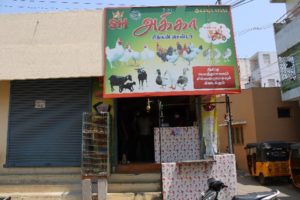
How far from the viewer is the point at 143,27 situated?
11.1m

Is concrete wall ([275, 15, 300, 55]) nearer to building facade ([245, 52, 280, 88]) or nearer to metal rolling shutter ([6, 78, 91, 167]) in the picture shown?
metal rolling shutter ([6, 78, 91, 167])

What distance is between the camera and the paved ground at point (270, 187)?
1321cm

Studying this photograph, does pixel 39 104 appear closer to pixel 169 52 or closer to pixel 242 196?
pixel 169 52

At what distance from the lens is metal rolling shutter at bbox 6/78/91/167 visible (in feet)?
38.0

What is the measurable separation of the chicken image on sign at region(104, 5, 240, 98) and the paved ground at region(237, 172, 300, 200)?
202 inches

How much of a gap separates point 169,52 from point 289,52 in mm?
11168

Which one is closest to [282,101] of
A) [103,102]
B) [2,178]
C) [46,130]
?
[103,102]

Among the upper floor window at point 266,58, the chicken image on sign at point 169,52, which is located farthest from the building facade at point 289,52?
the upper floor window at point 266,58

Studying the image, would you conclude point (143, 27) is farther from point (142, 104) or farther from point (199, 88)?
point (142, 104)

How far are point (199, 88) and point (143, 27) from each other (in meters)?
2.53

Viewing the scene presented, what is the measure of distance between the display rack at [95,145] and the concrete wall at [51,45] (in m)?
1.36

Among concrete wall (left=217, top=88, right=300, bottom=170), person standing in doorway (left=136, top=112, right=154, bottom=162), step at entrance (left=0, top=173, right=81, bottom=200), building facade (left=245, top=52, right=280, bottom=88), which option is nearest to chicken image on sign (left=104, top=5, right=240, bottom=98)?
person standing in doorway (left=136, top=112, right=154, bottom=162)

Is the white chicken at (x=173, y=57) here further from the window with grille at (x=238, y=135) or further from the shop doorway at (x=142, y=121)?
the window with grille at (x=238, y=135)

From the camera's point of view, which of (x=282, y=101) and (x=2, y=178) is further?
(x=282, y=101)
